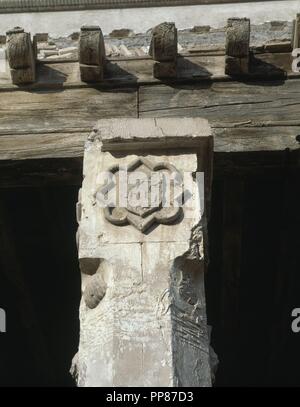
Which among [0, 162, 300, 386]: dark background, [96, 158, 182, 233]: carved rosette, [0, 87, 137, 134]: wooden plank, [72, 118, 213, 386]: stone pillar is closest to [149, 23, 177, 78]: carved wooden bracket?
[0, 87, 137, 134]: wooden plank

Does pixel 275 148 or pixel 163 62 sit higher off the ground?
pixel 163 62

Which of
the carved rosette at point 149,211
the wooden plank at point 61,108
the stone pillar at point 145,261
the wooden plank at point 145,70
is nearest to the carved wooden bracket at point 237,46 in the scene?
the wooden plank at point 145,70

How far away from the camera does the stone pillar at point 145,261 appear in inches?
170

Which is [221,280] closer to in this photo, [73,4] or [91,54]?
[91,54]

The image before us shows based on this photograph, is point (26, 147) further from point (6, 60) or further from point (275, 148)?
point (275, 148)

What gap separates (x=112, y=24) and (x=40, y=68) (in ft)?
5.80

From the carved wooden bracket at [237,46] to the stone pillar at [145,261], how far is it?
0.80 metres

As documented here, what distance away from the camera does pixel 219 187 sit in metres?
6.46

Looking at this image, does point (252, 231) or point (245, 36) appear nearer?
point (245, 36)

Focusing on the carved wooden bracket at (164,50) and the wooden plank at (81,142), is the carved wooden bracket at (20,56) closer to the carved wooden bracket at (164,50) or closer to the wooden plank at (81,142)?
the wooden plank at (81,142)

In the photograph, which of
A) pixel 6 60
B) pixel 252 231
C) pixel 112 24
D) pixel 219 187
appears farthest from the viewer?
pixel 112 24

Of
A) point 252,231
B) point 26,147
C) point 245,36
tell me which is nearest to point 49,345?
point 252,231

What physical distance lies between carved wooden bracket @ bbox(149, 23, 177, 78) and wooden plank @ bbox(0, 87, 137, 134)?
0.19 m

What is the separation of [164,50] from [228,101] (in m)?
0.43
